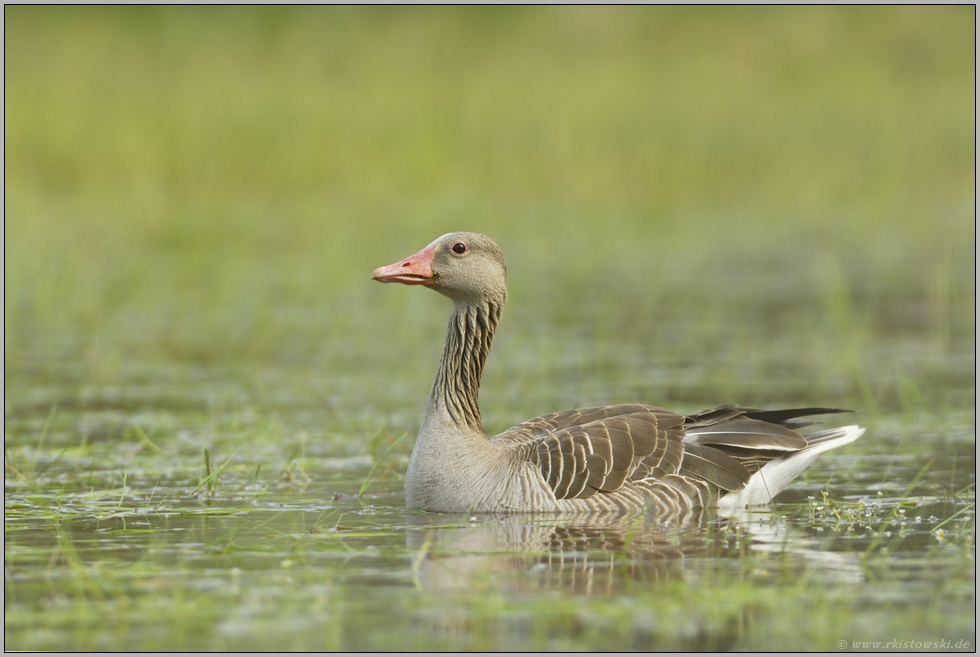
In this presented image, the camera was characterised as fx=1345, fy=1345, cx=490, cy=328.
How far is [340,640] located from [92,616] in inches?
51.6

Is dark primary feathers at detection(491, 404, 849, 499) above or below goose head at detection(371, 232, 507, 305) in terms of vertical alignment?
below

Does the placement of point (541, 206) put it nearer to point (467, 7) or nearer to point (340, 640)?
point (467, 7)

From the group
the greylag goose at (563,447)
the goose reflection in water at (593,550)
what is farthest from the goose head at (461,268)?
the goose reflection in water at (593,550)

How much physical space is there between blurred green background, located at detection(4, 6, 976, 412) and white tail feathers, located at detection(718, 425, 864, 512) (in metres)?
2.76

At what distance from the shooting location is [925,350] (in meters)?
14.2

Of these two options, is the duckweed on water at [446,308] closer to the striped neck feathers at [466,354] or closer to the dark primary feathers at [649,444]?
the dark primary feathers at [649,444]

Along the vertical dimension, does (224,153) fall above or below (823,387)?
above

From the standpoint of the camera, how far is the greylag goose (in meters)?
8.95

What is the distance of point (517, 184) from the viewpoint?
24.5m

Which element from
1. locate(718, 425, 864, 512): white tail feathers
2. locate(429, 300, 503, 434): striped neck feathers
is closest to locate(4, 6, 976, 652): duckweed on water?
locate(718, 425, 864, 512): white tail feathers

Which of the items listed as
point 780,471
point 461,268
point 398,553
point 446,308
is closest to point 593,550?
point 398,553

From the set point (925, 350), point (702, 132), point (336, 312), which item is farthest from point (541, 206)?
point (925, 350)

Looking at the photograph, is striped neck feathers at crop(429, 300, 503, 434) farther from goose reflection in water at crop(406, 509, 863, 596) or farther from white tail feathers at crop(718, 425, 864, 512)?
white tail feathers at crop(718, 425, 864, 512)

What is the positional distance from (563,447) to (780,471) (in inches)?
62.1
